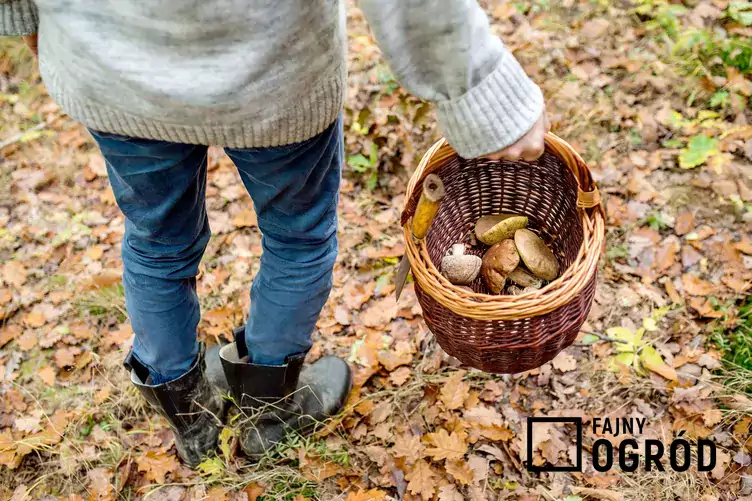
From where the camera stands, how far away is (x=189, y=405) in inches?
83.5

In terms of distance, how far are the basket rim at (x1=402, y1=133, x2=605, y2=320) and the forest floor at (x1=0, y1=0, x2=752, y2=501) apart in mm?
698

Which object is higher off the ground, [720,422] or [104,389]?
[104,389]

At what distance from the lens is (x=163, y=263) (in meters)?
1.77

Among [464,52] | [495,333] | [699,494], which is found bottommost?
[699,494]

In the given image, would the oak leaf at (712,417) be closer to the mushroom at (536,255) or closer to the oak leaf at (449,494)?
the mushroom at (536,255)

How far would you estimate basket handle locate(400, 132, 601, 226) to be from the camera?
185 cm

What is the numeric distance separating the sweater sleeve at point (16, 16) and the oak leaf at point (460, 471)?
189 cm

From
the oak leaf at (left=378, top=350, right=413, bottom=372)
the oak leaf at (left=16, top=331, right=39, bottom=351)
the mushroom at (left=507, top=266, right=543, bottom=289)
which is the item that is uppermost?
the mushroom at (left=507, top=266, right=543, bottom=289)

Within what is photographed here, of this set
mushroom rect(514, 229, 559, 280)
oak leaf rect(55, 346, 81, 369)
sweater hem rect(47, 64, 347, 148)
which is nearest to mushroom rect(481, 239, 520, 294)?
mushroom rect(514, 229, 559, 280)

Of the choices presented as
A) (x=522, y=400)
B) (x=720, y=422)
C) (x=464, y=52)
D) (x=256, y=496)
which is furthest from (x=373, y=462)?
(x=464, y=52)

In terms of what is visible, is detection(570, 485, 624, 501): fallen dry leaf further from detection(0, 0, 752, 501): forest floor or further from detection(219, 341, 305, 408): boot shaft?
detection(219, 341, 305, 408): boot shaft

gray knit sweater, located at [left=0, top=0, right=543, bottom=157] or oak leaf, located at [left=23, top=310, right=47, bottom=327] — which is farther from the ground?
gray knit sweater, located at [left=0, top=0, right=543, bottom=157]

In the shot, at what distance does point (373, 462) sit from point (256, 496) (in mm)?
452

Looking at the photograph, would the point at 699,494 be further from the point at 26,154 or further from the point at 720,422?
the point at 26,154
